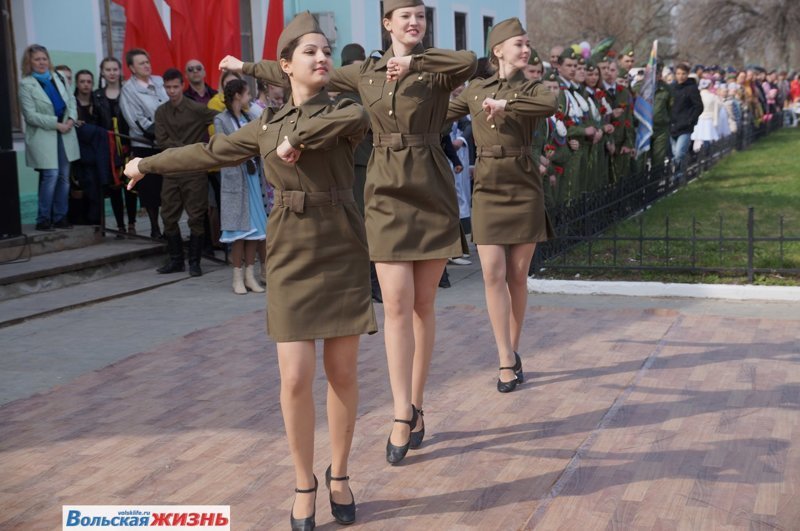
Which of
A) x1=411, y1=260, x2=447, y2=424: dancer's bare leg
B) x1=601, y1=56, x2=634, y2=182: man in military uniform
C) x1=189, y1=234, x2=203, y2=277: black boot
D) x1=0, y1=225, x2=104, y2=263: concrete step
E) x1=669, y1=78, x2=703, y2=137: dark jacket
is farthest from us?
x1=669, y1=78, x2=703, y2=137: dark jacket

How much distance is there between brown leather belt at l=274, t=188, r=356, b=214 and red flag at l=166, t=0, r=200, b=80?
343 inches

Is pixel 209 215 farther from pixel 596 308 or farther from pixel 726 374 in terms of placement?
pixel 726 374

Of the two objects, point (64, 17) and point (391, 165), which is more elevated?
point (64, 17)

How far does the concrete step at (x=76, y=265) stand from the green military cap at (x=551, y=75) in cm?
422

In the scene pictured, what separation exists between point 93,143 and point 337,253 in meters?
7.79

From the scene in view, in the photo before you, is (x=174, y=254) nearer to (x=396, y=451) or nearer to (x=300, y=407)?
(x=396, y=451)

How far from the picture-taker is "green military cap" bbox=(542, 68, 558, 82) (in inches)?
454

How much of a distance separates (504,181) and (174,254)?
511cm

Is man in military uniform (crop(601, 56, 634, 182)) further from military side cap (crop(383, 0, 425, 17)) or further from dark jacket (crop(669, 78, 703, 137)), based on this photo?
military side cap (crop(383, 0, 425, 17))

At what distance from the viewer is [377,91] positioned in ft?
17.5

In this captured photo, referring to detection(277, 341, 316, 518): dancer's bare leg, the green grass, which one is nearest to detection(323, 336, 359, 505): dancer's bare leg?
detection(277, 341, 316, 518): dancer's bare leg

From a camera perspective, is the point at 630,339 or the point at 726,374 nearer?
the point at 726,374

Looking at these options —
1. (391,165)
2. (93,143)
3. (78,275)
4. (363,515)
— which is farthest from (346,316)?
(93,143)

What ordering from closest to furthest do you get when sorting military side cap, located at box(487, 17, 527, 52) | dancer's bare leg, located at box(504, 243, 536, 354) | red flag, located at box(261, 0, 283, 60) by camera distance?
military side cap, located at box(487, 17, 527, 52)
dancer's bare leg, located at box(504, 243, 536, 354)
red flag, located at box(261, 0, 283, 60)
